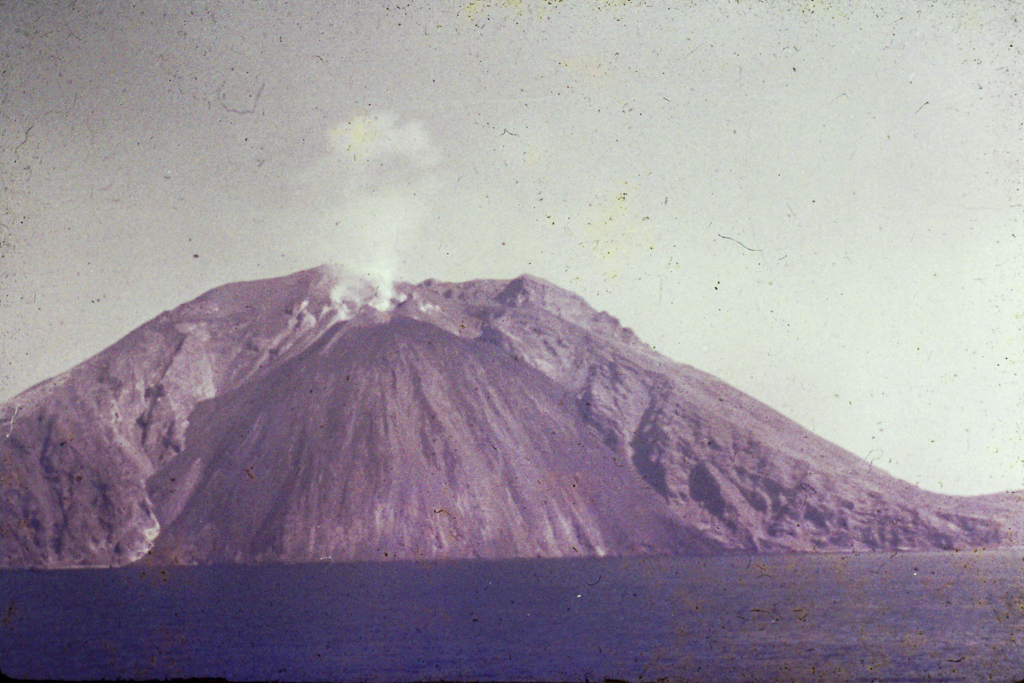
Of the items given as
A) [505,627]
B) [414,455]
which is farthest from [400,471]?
[505,627]

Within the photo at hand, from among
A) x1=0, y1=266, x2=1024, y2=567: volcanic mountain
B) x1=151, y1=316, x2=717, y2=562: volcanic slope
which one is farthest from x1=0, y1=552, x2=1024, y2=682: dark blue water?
x1=151, y1=316, x2=717, y2=562: volcanic slope

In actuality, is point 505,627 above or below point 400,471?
below

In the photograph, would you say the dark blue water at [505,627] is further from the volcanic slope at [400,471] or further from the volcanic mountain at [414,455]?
the volcanic slope at [400,471]

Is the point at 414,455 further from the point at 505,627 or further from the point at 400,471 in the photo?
the point at 505,627

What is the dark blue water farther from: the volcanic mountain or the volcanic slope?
the volcanic slope

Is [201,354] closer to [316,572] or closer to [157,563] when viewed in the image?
[157,563]

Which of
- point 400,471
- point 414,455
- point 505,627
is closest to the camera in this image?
point 505,627

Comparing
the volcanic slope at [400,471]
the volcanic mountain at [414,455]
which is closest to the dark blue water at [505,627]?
the volcanic mountain at [414,455]
